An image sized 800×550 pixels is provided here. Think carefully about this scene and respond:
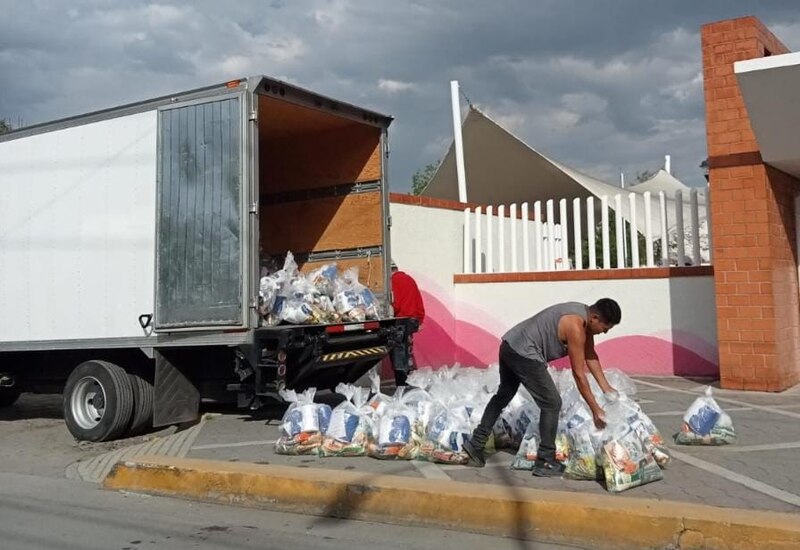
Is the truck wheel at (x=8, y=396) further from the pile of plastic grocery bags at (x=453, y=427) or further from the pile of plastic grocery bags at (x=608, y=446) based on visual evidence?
the pile of plastic grocery bags at (x=608, y=446)

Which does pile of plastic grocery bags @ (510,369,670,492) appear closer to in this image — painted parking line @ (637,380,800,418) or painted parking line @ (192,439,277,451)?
painted parking line @ (192,439,277,451)

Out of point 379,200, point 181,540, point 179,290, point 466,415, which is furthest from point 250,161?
point 181,540

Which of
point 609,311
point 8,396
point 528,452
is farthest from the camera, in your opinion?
point 8,396

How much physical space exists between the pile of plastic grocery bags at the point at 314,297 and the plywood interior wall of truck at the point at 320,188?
45 centimetres

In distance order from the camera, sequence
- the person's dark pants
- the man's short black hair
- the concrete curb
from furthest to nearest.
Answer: the person's dark pants → the man's short black hair → the concrete curb

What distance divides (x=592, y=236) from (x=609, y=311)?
6.71 m

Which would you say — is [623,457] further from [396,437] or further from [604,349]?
[604,349]

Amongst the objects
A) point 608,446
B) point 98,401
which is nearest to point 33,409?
point 98,401

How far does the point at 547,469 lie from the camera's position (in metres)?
5.57

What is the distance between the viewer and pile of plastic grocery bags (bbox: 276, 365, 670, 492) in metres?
5.32

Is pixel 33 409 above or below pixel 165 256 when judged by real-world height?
below

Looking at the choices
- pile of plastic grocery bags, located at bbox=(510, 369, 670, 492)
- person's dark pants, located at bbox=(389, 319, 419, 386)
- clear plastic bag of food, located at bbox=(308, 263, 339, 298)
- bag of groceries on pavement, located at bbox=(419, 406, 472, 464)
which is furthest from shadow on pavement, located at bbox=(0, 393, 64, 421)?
pile of plastic grocery bags, located at bbox=(510, 369, 670, 492)

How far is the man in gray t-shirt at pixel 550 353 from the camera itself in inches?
207

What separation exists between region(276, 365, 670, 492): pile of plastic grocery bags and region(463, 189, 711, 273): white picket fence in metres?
4.80
